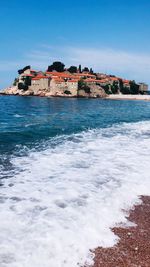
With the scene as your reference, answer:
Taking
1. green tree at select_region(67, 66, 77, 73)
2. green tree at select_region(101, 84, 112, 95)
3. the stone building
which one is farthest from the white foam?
the stone building

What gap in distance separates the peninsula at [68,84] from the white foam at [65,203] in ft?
431

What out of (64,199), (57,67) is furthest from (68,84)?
(64,199)

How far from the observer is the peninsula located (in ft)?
488

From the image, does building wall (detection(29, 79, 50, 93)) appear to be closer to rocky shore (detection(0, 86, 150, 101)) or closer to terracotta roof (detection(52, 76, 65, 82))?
rocky shore (detection(0, 86, 150, 101))

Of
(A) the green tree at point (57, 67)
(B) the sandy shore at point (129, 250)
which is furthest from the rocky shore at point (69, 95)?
(B) the sandy shore at point (129, 250)

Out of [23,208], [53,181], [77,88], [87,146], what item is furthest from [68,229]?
[77,88]

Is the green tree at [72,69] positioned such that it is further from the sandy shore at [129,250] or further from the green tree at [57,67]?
the sandy shore at [129,250]

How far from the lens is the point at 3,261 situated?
675cm

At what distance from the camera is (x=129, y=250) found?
7.52 metres

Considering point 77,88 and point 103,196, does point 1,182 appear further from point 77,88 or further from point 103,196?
point 77,88

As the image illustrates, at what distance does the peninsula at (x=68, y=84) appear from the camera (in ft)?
→ 488

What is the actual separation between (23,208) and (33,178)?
3.59 m

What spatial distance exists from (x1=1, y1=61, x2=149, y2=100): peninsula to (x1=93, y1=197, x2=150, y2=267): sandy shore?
138586mm

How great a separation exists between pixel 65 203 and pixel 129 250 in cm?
322
